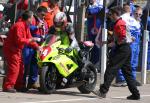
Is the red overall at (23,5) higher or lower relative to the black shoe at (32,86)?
higher

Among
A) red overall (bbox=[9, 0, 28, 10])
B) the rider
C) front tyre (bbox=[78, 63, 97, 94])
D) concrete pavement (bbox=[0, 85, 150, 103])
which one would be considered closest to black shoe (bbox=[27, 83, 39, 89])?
concrete pavement (bbox=[0, 85, 150, 103])

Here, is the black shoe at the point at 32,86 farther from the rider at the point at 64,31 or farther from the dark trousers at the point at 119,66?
the dark trousers at the point at 119,66

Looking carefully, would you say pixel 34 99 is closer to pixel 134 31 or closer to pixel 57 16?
pixel 57 16

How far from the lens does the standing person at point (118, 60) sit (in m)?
12.4

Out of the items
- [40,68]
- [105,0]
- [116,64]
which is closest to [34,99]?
[40,68]

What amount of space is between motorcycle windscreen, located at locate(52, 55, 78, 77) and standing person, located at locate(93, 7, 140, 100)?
0.79 meters

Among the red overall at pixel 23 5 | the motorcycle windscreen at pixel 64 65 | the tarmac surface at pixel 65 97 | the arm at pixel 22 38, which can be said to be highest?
the red overall at pixel 23 5

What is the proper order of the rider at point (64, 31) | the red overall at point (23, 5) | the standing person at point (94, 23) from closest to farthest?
the rider at point (64, 31)
the red overall at point (23, 5)
the standing person at point (94, 23)

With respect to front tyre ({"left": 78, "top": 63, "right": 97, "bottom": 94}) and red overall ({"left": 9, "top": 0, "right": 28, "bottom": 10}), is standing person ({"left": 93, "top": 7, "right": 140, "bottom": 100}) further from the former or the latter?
red overall ({"left": 9, "top": 0, "right": 28, "bottom": 10})

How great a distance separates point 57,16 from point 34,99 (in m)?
2.14

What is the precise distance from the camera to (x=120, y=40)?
41.0ft

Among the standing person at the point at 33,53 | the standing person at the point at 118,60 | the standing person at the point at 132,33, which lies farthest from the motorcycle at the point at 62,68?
the standing person at the point at 132,33

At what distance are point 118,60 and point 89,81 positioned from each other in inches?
45.0

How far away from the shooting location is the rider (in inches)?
515
